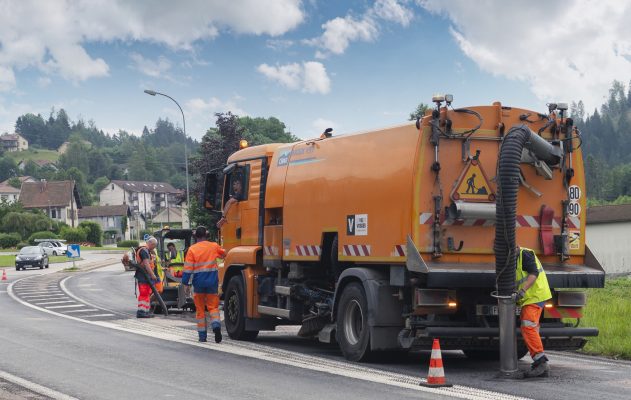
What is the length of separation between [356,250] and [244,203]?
13.9 feet

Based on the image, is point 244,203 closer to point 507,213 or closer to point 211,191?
point 211,191

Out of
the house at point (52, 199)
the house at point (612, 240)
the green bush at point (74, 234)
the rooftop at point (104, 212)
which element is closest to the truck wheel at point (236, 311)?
the house at point (612, 240)

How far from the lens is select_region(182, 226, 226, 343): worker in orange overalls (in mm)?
14344

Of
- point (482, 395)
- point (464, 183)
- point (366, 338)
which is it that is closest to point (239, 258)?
point (366, 338)

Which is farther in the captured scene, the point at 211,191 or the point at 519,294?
the point at 211,191

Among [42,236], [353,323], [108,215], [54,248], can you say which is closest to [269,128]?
[42,236]

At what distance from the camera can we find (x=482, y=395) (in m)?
8.84

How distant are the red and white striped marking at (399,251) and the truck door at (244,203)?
4358mm

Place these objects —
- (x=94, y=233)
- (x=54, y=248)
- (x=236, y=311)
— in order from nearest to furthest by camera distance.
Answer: (x=236, y=311) < (x=54, y=248) < (x=94, y=233)

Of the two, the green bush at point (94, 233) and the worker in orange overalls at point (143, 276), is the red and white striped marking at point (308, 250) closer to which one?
the worker in orange overalls at point (143, 276)

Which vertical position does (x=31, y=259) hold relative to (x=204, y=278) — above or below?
below

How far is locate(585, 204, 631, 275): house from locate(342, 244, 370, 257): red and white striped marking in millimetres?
41539

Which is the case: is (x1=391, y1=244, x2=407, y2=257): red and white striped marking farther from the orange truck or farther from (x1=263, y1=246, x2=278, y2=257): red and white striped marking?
(x1=263, y1=246, x2=278, y2=257): red and white striped marking

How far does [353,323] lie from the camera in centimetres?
1195
